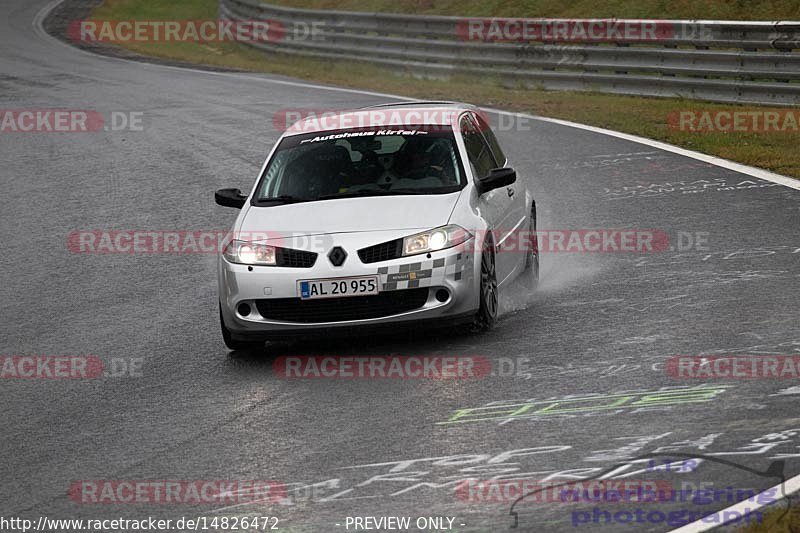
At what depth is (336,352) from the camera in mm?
8773

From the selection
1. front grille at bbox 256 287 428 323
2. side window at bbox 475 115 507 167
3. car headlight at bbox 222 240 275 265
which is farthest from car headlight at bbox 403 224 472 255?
side window at bbox 475 115 507 167

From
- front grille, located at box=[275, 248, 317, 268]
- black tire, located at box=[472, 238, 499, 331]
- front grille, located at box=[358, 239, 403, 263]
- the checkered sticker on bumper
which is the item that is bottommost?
black tire, located at box=[472, 238, 499, 331]

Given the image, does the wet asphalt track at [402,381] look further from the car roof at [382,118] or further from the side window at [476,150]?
the car roof at [382,118]

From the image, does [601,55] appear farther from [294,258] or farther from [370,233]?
[294,258]

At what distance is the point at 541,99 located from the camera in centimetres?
2273

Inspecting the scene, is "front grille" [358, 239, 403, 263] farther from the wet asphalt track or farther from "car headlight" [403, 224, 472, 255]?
the wet asphalt track

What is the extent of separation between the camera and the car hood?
343 inches

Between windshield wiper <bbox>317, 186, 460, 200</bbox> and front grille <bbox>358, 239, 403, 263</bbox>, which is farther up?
windshield wiper <bbox>317, 186, 460, 200</bbox>

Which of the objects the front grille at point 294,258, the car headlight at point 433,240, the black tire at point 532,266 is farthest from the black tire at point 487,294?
the black tire at point 532,266

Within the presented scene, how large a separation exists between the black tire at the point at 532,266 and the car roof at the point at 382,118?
1.17 m

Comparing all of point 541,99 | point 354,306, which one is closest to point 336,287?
point 354,306

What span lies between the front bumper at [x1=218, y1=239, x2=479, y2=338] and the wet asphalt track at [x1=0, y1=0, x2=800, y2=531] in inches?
10.9

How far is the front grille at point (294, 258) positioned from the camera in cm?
858

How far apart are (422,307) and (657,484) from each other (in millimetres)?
2978
